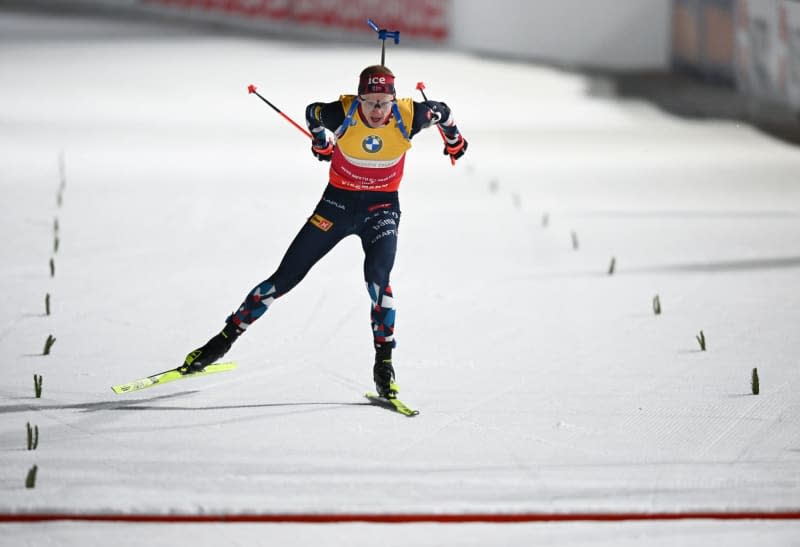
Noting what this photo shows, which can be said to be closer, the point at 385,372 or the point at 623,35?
the point at 385,372

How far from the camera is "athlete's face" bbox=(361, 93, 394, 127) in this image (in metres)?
6.65

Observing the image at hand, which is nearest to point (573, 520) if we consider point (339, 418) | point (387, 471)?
point (387, 471)

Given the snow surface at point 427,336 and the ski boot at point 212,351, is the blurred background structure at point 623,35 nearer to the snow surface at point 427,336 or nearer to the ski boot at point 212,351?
the snow surface at point 427,336

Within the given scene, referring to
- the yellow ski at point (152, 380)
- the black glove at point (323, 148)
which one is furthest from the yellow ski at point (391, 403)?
the black glove at point (323, 148)

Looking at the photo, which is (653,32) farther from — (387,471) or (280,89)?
(387,471)

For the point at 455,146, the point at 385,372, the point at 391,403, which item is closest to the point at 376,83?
the point at 455,146

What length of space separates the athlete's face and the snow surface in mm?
1470

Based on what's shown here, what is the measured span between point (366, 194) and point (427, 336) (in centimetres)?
175

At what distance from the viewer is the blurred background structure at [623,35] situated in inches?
718

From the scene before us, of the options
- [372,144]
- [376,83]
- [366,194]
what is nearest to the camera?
[376,83]

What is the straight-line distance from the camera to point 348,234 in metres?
6.86

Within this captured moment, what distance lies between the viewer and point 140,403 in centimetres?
689

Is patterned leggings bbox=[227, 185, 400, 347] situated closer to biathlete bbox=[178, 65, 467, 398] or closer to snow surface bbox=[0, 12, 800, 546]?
biathlete bbox=[178, 65, 467, 398]

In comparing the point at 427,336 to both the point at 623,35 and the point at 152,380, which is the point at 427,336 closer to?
the point at 152,380
